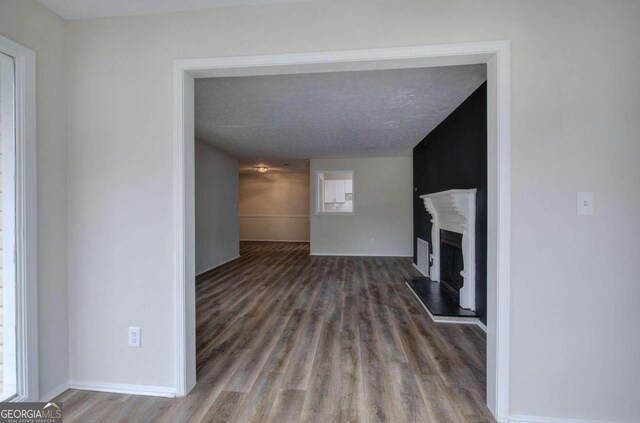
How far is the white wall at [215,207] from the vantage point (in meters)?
5.05

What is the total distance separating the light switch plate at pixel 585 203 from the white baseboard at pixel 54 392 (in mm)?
3310

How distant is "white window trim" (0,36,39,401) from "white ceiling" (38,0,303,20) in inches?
14.1

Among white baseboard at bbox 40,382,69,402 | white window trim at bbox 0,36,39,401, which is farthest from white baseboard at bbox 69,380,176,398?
white window trim at bbox 0,36,39,401

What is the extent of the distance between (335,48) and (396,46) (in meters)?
0.35

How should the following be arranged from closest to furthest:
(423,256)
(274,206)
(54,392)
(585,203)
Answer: (585,203) → (54,392) → (423,256) → (274,206)

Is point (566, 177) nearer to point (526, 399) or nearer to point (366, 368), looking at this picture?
point (526, 399)

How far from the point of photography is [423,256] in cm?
524

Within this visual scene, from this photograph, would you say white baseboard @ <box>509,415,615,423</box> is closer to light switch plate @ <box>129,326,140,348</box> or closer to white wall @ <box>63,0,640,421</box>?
white wall @ <box>63,0,640,421</box>

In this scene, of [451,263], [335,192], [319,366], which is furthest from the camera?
[335,192]

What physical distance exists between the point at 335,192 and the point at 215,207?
314 cm

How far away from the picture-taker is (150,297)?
5.90ft

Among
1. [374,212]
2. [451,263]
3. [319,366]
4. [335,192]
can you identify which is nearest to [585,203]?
[319,366]

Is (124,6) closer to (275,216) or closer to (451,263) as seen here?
(451,263)

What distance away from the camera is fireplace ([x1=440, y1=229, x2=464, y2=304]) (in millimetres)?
3392
